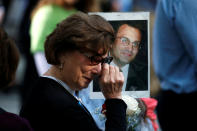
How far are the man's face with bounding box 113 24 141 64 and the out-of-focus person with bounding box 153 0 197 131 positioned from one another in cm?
77

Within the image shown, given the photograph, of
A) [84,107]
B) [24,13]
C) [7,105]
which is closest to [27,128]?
[84,107]

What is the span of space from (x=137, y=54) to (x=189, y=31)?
30.5 inches

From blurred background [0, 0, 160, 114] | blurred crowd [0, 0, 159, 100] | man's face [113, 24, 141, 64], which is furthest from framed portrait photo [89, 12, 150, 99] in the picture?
blurred crowd [0, 0, 159, 100]

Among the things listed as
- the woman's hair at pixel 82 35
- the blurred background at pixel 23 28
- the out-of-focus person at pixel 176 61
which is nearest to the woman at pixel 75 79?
the woman's hair at pixel 82 35

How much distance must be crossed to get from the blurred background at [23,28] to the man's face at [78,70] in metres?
1.49

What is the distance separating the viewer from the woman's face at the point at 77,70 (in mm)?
2209

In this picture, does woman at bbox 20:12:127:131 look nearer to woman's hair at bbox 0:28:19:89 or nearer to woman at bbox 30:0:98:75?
woman's hair at bbox 0:28:19:89

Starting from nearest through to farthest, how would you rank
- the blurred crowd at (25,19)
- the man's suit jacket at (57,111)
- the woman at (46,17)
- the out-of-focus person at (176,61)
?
the man's suit jacket at (57,111) → the out-of-focus person at (176,61) → the woman at (46,17) → the blurred crowd at (25,19)

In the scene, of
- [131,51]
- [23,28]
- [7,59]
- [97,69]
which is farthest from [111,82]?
[23,28]

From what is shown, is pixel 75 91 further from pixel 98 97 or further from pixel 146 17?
pixel 146 17

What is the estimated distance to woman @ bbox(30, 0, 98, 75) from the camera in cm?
385

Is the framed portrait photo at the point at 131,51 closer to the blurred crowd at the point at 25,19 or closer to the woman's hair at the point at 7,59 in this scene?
the woman's hair at the point at 7,59

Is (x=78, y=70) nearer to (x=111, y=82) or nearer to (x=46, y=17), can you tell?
(x=111, y=82)

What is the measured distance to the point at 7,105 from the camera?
19.5 feet
